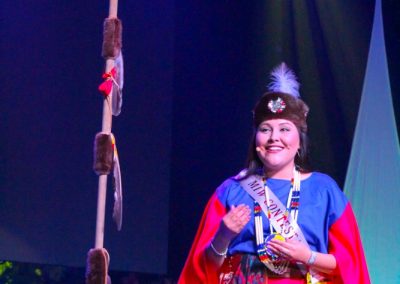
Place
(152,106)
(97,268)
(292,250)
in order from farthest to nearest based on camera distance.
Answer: (152,106)
(97,268)
(292,250)

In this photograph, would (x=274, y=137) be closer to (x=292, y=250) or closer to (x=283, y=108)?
(x=283, y=108)

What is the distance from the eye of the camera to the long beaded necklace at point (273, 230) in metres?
2.50

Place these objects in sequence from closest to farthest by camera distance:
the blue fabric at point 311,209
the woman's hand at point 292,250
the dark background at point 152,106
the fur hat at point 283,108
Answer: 1. the woman's hand at point 292,250
2. the blue fabric at point 311,209
3. the fur hat at point 283,108
4. the dark background at point 152,106

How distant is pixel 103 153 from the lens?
3.12m

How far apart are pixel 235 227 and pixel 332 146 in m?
1.15

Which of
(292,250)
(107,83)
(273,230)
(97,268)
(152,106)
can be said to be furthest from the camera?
(152,106)

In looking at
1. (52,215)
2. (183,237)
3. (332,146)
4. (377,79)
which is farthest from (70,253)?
(377,79)

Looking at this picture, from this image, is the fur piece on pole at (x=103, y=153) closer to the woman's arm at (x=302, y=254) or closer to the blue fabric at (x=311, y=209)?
the blue fabric at (x=311, y=209)

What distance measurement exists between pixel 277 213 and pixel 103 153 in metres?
0.87

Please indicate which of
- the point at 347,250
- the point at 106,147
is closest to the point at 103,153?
the point at 106,147

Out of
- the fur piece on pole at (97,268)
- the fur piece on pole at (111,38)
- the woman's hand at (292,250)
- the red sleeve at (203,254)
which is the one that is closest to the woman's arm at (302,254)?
the woman's hand at (292,250)

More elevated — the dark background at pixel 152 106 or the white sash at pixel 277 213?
the dark background at pixel 152 106

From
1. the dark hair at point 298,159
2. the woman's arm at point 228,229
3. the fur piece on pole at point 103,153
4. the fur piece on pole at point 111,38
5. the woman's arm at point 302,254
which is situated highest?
the fur piece on pole at point 111,38

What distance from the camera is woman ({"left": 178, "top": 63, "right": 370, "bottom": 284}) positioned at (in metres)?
2.50
